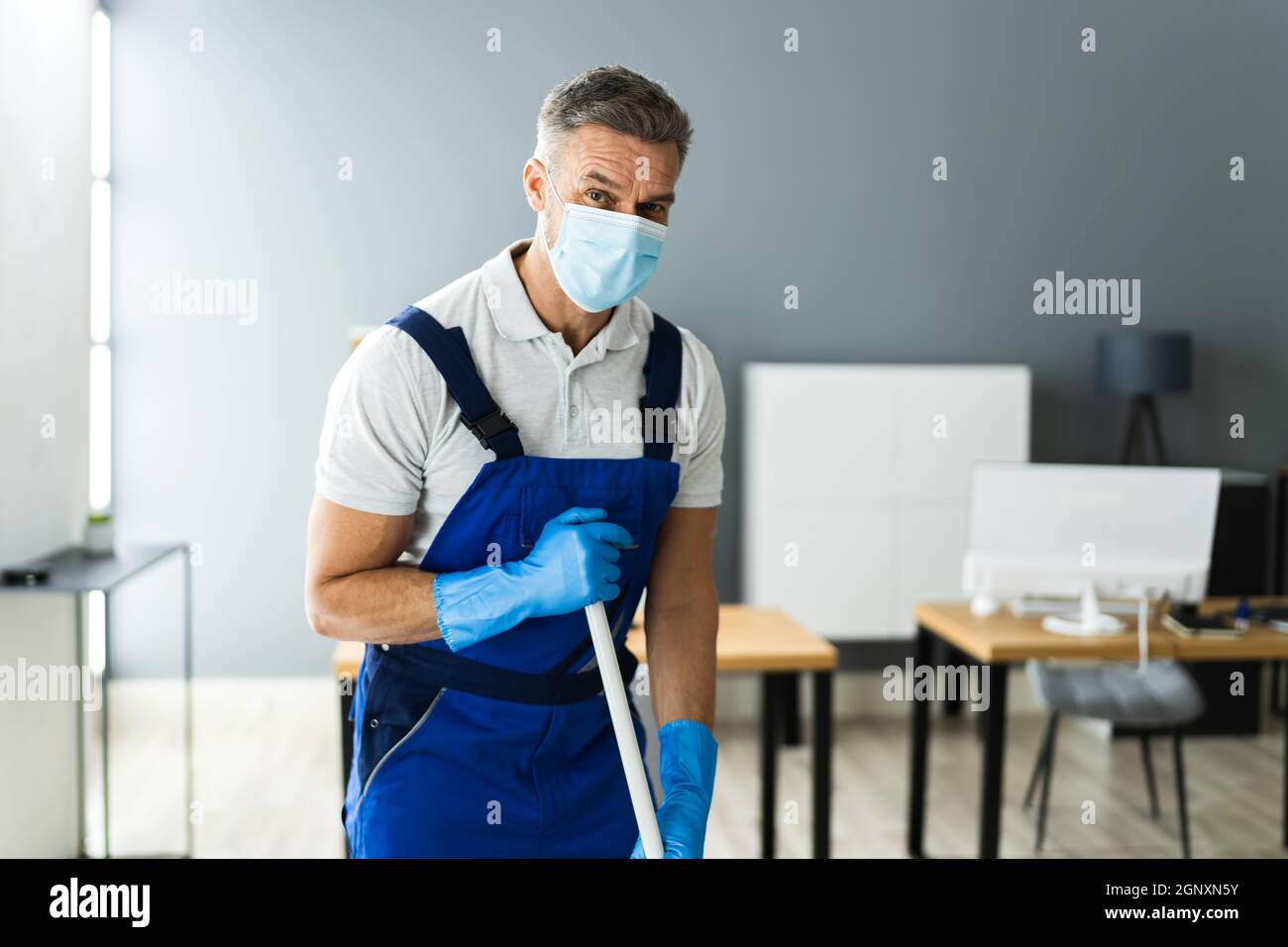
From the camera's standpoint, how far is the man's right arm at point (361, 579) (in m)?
1.00

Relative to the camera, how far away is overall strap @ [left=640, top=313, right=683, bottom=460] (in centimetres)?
107

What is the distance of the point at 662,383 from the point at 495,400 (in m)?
0.16

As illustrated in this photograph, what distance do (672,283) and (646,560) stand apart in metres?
0.32

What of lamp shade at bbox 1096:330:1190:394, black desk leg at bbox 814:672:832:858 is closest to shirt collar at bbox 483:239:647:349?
lamp shade at bbox 1096:330:1190:394

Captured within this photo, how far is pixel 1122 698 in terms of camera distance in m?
2.75

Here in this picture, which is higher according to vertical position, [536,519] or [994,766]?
[536,519]

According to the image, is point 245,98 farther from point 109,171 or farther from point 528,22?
point 528,22

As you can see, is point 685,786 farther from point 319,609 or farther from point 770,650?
point 770,650

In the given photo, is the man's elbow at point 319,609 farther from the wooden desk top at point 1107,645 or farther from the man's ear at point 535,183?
the wooden desk top at point 1107,645

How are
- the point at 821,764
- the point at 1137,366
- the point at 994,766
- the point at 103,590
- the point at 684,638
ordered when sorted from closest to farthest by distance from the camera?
the point at 684,638 → the point at 103,590 → the point at 1137,366 → the point at 821,764 → the point at 994,766

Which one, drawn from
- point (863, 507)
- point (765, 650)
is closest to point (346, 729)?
point (765, 650)

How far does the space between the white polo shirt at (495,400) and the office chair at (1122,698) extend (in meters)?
1.90

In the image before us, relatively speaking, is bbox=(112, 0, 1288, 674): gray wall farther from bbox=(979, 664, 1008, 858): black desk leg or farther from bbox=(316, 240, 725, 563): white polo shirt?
bbox=(979, 664, 1008, 858): black desk leg

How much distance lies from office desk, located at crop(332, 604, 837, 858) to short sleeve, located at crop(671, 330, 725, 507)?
0.87 metres
